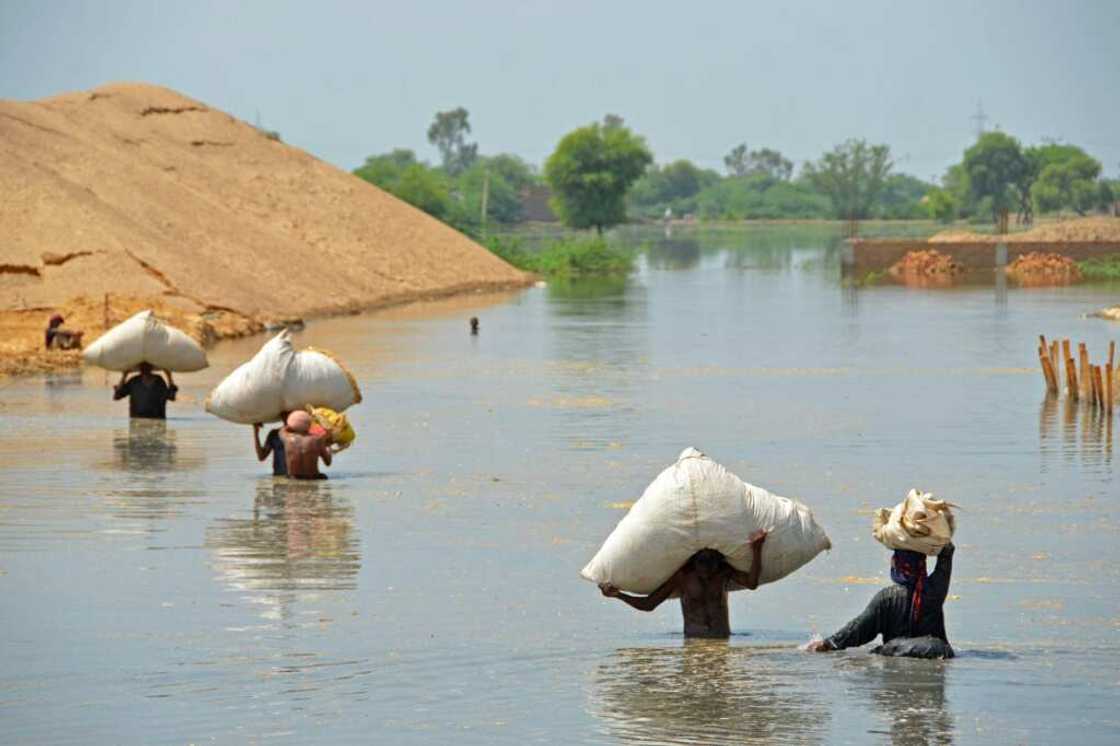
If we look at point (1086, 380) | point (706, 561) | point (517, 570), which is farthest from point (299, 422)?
point (1086, 380)

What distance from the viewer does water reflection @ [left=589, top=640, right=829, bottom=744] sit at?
31.8 feet

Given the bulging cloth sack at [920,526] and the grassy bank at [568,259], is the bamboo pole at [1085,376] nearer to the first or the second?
the bulging cloth sack at [920,526]

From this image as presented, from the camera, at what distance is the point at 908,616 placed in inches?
423

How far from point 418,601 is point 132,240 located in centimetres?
3601

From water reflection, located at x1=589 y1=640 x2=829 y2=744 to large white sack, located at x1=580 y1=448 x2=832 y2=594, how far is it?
1.49 feet

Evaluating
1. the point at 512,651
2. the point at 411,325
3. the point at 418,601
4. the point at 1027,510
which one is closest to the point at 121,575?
the point at 418,601

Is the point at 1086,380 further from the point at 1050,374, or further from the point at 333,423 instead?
the point at 333,423

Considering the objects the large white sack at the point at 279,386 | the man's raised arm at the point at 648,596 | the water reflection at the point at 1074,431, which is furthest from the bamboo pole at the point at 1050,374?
the man's raised arm at the point at 648,596

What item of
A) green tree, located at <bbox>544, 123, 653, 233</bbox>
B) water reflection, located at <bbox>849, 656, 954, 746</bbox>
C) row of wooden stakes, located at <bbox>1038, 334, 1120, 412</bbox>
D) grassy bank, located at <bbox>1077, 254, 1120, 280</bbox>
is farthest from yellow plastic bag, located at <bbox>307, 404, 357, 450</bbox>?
green tree, located at <bbox>544, 123, 653, 233</bbox>

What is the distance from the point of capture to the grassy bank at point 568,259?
285ft

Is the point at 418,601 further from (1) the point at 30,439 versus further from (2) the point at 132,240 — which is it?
(2) the point at 132,240

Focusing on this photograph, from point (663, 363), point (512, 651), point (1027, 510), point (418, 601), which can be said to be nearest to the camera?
point (512, 651)

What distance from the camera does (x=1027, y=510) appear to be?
1769 centimetres

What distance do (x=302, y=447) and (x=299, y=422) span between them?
41 cm
